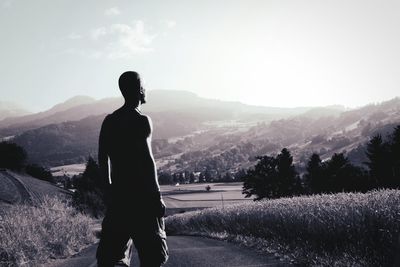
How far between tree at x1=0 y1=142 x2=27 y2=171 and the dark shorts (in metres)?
76.8

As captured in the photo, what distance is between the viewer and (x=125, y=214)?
4871 millimetres

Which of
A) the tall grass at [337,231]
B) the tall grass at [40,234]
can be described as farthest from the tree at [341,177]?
the tall grass at [337,231]

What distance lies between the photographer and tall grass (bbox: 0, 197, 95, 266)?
34.8ft

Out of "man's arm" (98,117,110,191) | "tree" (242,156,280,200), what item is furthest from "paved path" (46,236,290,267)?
"tree" (242,156,280,200)

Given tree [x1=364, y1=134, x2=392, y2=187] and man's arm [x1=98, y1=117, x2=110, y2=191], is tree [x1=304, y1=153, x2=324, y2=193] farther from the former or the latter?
man's arm [x1=98, y1=117, x2=110, y2=191]

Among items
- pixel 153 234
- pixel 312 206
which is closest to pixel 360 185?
pixel 312 206

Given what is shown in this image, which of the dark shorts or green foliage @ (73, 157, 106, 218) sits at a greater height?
the dark shorts

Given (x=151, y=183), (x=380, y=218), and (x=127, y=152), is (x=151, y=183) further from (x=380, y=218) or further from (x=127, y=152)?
(x=380, y=218)

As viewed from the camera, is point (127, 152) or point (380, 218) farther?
point (380, 218)

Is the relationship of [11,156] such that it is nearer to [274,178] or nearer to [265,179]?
[265,179]

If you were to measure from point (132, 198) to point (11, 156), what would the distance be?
79.6 metres

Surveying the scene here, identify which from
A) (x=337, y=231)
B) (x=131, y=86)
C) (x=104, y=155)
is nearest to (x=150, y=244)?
(x=104, y=155)

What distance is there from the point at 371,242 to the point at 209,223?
47.1ft

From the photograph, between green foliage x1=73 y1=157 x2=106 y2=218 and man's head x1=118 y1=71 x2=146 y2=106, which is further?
green foliage x1=73 y1=157 x2=106 y2=218
